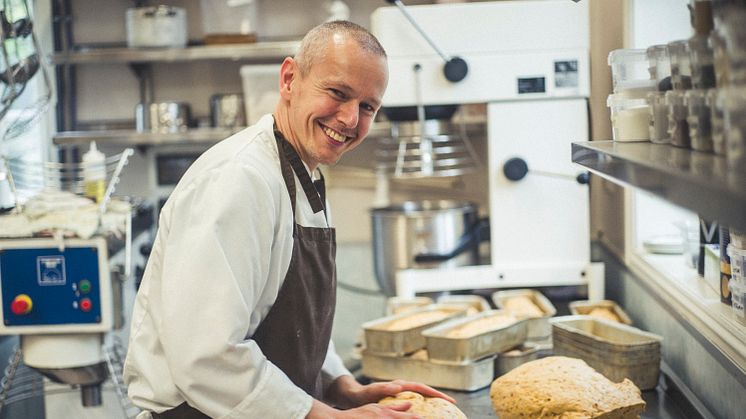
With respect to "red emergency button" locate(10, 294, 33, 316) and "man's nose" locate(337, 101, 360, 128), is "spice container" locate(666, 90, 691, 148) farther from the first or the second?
"red emergency button" locate(10, 294, 33, 316)

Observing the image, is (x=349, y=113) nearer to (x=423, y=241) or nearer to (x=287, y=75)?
(x=287, y=75)

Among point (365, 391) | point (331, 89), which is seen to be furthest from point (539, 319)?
point (331, 89)

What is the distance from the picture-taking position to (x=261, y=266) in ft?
4.66

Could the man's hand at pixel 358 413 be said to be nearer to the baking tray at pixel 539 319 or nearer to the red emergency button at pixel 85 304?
the baking tray at pixel 539 319

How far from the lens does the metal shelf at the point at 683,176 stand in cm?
64

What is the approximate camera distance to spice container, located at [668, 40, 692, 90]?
1058 millimetres

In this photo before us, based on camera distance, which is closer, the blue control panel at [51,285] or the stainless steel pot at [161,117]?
the blue control panel at [51,285]

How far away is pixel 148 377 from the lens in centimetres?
149

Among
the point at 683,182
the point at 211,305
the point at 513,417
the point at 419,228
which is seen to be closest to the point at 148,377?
the point at 211,305

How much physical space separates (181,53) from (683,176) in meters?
3.12

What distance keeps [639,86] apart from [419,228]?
135 centimetres

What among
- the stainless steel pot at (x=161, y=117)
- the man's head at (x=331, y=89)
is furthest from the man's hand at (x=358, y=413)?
→ the stainless steel pot at (x=161, y=117)

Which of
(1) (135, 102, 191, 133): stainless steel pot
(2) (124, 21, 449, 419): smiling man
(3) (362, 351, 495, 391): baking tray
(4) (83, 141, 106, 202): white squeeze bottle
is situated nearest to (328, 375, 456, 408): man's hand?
(2) (124, 21, 449, 419): smiling man

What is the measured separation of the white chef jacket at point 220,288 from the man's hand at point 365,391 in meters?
0.31
